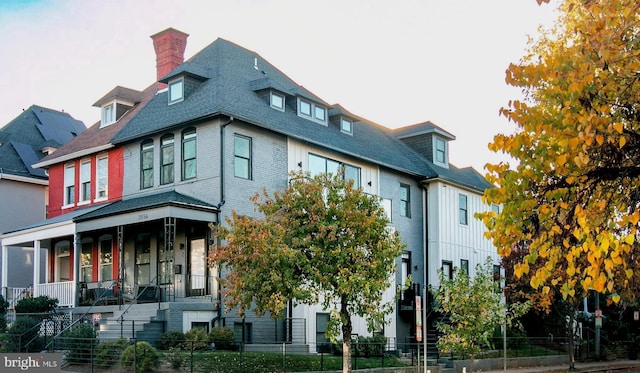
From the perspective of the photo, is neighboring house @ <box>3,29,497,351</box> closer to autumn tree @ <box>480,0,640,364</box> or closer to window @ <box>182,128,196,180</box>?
window @ <box>182,128,196,180</box>

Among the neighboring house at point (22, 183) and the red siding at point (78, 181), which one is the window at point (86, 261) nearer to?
the red siding at point (78, 181)

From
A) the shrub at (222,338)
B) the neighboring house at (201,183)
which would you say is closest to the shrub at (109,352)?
the neighboring house at (201,183)

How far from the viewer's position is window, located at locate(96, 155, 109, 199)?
3016 centimetres

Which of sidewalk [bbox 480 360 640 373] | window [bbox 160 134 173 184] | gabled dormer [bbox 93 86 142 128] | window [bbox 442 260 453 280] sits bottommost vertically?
sidewalk [bbox 480 360 640 373]

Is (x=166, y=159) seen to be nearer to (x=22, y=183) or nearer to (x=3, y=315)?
(x=3, y=315)

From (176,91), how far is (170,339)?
35.7 ft

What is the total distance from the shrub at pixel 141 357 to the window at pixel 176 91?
38.7ft

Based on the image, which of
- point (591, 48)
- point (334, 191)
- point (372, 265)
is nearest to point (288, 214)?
point (334, 191)

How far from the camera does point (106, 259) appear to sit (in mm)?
29438

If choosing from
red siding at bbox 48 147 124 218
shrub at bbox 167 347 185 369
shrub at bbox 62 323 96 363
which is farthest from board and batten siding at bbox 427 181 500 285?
shrub at bbox 62 323 96 363

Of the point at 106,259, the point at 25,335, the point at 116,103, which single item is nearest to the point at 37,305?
the point at 25,335

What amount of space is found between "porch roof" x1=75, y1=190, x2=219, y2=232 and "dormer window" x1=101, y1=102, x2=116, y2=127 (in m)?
6.51

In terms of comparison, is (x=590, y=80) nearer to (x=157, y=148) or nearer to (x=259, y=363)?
(x=259, y=363)

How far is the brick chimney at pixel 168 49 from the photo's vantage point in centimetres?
3188
